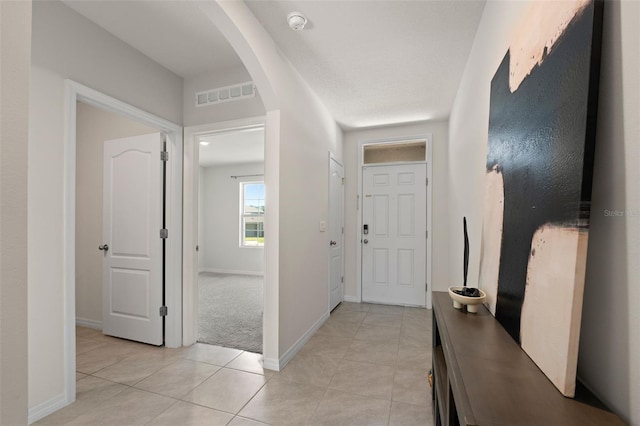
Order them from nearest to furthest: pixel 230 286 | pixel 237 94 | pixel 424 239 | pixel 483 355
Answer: pixel 483 355, pixel 237 94, pixel 424 239, pixel 230 286

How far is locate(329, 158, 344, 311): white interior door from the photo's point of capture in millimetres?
3693

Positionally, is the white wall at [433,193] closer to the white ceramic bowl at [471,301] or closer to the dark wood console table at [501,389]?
the white ceramic bowl at [471,301]

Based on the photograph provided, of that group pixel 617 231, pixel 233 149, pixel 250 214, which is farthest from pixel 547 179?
pixel 250 214

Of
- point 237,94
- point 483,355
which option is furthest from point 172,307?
point 483,355

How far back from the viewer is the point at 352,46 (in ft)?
7.42

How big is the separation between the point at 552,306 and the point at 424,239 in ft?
10.9

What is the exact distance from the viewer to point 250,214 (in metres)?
6.73

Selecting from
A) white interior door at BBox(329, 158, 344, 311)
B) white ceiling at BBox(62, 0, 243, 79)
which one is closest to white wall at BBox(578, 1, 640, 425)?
white ceiling at BBox(62, 0, 243, 79)

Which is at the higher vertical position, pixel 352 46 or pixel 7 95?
pixel 352 46

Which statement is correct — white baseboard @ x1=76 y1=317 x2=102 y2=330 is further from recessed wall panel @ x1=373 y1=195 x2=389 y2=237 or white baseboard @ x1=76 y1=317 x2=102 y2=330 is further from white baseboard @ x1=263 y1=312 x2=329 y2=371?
recessed wall panel @ x1=373 y1=195 x2=389 y2=237

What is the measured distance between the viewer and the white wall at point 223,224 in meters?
6.62

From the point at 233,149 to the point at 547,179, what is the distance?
525 cm

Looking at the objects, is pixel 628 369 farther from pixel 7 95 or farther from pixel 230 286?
pixel 230 286

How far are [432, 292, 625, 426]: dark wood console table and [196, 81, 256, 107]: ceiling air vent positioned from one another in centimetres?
245
